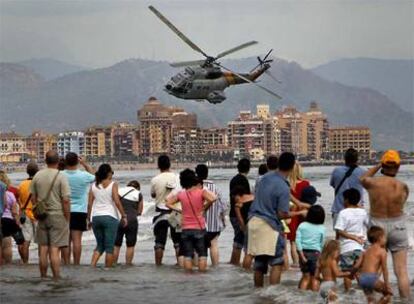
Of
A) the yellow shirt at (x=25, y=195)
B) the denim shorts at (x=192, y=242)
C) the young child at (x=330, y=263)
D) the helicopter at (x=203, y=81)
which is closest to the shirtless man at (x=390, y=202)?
the young child at (x=330, y=263)

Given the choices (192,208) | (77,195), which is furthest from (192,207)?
(77,195)

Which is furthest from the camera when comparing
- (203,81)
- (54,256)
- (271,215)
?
(203,81)

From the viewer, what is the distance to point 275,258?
12.5 metres

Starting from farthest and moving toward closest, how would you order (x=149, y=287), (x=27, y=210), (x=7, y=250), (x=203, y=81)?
1. (x=203, y=81)
2. (x=7, y=250)
3. (x=27, y=210)
4. (x=149, y=287)

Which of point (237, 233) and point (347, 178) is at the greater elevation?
point (347, 178)

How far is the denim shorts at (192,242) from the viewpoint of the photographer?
14906mm

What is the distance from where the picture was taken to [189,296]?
13.3m

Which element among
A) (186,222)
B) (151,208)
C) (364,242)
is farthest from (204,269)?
(151,208)

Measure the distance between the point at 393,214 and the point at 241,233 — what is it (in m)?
3.99

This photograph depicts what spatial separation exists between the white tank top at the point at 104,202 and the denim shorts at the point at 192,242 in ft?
2.98

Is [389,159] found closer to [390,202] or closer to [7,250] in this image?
[390,202]

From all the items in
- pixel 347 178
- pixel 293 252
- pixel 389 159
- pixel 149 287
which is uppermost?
pixel 389 159

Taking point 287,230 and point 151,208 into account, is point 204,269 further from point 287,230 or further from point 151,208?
point 151,208

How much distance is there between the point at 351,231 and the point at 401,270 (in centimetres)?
64
